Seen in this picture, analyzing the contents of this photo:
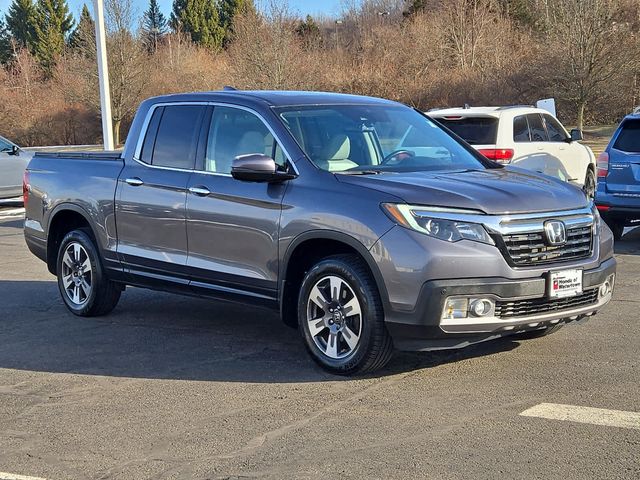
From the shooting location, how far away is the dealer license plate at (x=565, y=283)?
18.0 ft

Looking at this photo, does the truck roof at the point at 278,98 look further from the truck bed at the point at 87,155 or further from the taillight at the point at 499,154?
the taillight at the point at 499,154

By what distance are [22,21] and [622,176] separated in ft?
263

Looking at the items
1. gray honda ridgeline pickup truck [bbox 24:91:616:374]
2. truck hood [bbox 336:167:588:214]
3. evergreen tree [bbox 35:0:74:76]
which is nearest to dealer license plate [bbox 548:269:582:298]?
gray honda ridgeline pickup truck [bbox 24:91:616:374]

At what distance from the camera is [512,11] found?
56.7m

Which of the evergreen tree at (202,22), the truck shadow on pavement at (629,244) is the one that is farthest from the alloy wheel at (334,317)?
the evergreen tree at (202,22)

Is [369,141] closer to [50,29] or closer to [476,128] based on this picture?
[476,128]

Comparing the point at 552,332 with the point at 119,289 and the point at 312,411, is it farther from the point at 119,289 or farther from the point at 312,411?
the point at 119,289

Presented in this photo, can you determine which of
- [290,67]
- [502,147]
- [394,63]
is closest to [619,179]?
[502,147]

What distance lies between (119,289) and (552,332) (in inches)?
146

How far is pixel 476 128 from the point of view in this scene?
42.8 ft

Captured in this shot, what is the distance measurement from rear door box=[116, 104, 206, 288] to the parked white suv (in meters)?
6.29

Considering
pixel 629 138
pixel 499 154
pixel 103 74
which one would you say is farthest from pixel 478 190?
pixel 103 74

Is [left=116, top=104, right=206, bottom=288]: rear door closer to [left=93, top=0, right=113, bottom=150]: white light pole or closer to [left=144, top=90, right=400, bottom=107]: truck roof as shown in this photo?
[left=144, top=90, right=400, bottom=107]: truck roof

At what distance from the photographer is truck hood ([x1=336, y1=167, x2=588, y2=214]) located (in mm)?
5398
